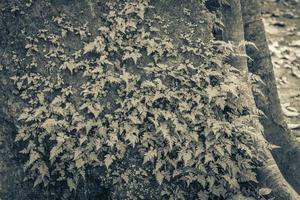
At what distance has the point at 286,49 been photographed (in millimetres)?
7262

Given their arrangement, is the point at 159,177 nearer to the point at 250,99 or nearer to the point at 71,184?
the point at 71,184

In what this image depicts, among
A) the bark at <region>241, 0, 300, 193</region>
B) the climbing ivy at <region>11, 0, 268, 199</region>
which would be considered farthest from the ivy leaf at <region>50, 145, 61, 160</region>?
the bark at <region>241, 0, 300, 193</region>

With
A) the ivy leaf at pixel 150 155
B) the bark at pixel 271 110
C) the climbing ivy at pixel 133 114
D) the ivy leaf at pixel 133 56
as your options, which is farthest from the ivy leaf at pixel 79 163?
the bark at pixel 271 110

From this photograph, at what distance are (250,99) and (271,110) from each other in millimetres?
561

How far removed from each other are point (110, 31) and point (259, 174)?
237 centimetres

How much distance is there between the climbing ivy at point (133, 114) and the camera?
→ 433 centimetres

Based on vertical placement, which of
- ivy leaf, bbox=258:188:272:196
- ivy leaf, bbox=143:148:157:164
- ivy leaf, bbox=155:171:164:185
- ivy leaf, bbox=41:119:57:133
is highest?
ivy leaf, bbox=41:119:57:133

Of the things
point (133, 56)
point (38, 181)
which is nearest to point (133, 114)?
point (133, 56)

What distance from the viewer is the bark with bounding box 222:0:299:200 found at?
4.50 meters

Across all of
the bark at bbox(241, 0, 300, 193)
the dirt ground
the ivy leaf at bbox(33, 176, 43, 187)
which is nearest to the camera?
the ivy leaf at bbox(33, 176, 43, 187)

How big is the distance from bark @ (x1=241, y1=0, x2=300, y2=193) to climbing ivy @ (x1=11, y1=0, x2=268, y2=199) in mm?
646

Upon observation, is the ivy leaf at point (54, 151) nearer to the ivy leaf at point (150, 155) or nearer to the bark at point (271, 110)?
the ivy leaf at point (150, 155)

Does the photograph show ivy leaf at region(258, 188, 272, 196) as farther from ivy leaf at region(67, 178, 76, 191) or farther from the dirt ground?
ivy leaf at region(67, 178, 76, 191)

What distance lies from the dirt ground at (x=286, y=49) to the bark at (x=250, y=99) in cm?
107
